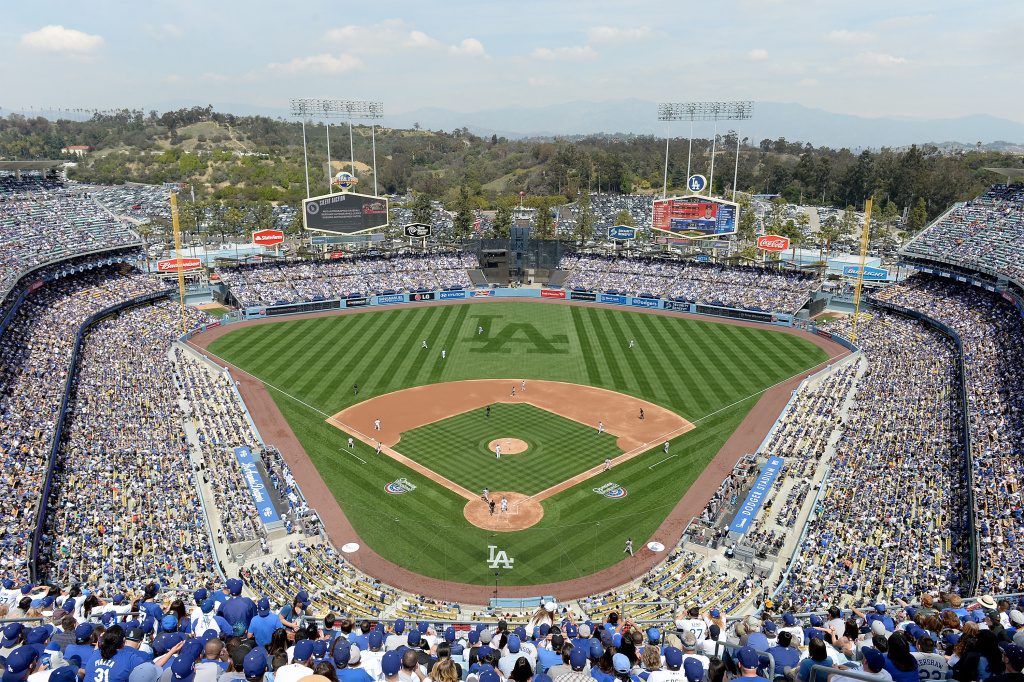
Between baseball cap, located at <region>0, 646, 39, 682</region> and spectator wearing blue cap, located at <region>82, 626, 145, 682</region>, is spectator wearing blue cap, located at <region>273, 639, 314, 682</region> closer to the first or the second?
spectator wearing blue cap, located at <region>82, 626, 145, 682</region>

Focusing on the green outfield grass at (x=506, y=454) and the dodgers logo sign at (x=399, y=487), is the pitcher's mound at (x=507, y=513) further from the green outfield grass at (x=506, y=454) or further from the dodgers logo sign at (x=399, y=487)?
the dodgers logo sign at (x=399, y=487)

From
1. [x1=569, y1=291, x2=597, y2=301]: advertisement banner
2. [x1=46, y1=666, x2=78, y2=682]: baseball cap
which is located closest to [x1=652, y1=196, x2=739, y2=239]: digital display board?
[x1=569, y1=291, x2=597, y2=301]: advertisement banner

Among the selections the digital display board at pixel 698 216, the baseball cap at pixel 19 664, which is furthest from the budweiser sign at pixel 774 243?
the baseball cap at pixel 19 664

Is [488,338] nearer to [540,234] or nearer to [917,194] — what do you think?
[540,234]

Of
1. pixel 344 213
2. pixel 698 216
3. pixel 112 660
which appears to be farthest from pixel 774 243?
pixel 112 660

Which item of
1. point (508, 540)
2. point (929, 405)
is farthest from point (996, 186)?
point (508, 540)

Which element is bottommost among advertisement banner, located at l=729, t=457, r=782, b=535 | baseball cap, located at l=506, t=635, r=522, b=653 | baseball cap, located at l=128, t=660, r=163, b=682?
advertisement banner, located at l=729, t=457, r=782, b=535
